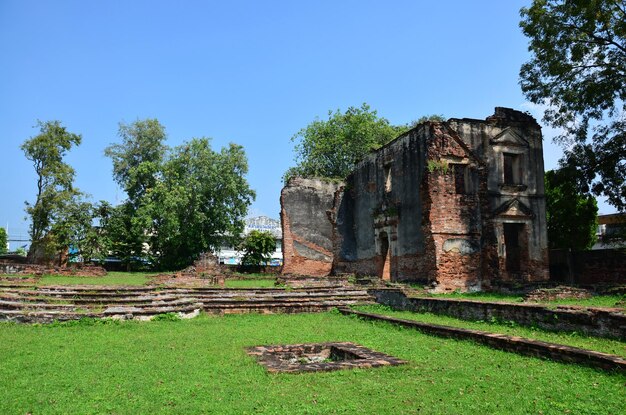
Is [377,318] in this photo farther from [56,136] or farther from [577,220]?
[56,136]

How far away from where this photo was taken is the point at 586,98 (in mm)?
19359

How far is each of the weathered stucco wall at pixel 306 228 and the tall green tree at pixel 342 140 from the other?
357 inches

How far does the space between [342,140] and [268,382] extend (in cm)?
3425

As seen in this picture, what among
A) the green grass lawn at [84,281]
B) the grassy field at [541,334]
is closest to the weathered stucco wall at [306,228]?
the green grass lawn at [84,281]

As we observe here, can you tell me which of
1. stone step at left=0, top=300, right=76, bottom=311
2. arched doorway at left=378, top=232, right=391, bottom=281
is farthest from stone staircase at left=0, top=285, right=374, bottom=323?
arched doorway at left=378, top=232, right=391, bottom=281

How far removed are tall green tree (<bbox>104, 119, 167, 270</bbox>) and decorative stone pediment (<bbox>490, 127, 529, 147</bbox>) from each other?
25.2 m

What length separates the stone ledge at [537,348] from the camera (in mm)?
6379

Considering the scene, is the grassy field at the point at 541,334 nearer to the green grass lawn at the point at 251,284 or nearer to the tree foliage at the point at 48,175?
the green grass lawn at the point at 251,284

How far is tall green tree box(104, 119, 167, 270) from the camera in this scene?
38741mm

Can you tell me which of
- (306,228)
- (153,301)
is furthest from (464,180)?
(153,301)

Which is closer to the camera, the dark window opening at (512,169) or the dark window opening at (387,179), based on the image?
the dark window opening at (512,169)

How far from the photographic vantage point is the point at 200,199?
38.8 metres

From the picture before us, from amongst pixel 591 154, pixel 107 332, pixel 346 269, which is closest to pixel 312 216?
pixel 346 269

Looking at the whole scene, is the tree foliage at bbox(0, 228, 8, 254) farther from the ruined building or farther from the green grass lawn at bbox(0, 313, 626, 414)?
the green grass lawn at bbox(0, 313, 626, 414)
